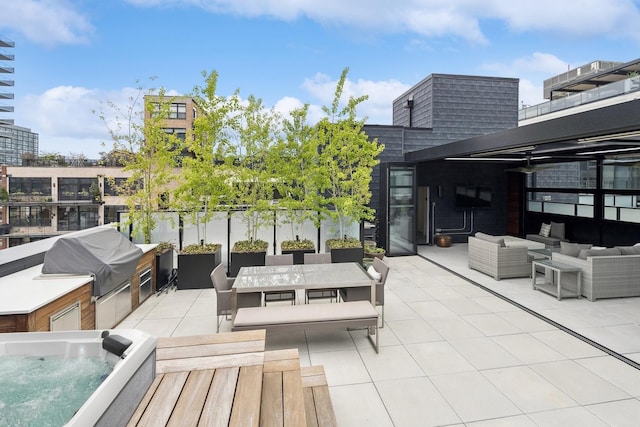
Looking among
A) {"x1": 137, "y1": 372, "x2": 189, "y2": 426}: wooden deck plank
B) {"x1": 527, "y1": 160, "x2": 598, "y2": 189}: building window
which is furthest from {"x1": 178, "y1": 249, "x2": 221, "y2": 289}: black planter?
{"x1": 527, "y1": 160, "x2": 598, "y2": 189}: building window

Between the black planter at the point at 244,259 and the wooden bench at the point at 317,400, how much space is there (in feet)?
12.9

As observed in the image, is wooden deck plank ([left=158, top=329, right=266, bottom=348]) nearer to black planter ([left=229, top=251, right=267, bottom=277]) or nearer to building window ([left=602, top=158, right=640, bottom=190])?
black planter ([left=229, top=251, right=267, bottom=277])

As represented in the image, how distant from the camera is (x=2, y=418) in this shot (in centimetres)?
186

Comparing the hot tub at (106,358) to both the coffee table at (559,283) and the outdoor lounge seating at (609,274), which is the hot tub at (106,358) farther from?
the outdoor lounge seating at (609,274)

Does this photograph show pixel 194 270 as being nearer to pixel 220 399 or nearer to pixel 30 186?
pixel 30 186

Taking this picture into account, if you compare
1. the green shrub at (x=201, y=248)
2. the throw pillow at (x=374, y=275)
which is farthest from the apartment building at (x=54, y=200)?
the throw pillow at (x=374, y=275)

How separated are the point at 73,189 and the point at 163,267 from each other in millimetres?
2325

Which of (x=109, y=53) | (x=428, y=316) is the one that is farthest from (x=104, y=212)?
(x=428, y=316)

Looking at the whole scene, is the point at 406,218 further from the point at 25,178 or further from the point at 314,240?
the point at 25,178

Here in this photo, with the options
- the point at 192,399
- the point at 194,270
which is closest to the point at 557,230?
the point at 194,270

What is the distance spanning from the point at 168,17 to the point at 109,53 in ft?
Answer: 5.01

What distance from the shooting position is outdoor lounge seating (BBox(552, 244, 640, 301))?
5297mm

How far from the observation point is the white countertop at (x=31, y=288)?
2.91 m

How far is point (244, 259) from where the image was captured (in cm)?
650
